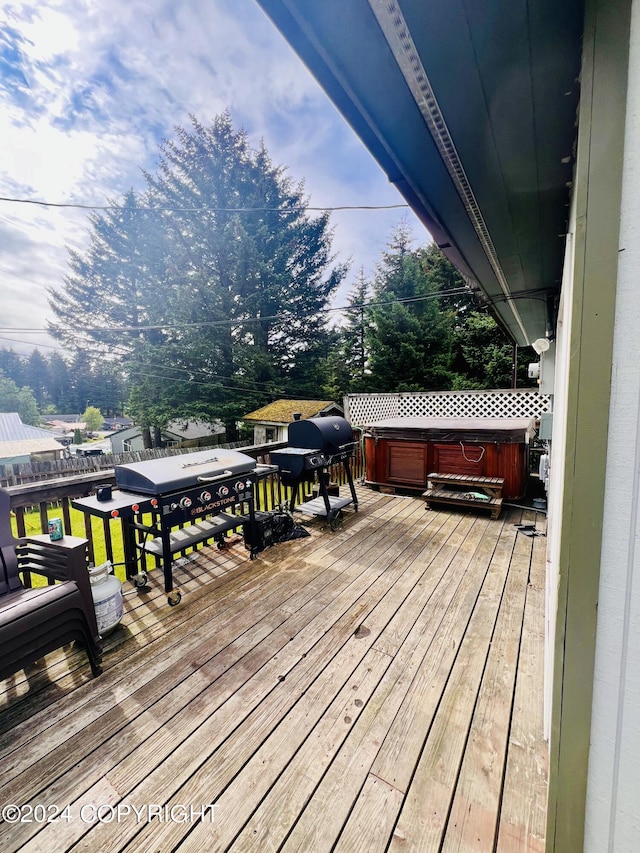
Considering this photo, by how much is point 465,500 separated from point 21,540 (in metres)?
4.19

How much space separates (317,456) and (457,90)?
3.25 meters

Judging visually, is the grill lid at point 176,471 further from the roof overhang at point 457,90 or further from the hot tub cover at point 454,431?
the hot tub cover at point 454,431

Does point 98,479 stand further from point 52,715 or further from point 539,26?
point 539,26

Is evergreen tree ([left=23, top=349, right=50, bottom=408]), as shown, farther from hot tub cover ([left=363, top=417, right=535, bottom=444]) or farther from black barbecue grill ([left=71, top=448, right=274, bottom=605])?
black barbecue grill ([left=71, top=448, right=274, bottom=605])

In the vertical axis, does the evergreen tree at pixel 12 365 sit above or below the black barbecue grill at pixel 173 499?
above

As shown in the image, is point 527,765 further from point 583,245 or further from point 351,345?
point 351,345

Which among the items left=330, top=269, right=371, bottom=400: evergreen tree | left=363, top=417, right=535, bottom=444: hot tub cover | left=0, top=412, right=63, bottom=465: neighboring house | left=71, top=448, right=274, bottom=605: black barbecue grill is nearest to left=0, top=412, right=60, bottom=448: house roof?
left=0, top=412, right=63, bottom=465: neighboring house

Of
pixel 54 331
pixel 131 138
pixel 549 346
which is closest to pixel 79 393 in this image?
pixel 54 331

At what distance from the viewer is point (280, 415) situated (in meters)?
13.4

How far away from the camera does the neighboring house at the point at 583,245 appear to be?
688 mm

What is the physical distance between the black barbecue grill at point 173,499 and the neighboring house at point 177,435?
46.1ft

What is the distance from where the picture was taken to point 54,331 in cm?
1744

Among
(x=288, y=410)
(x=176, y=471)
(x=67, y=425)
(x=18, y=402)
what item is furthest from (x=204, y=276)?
(x=67, y=425)

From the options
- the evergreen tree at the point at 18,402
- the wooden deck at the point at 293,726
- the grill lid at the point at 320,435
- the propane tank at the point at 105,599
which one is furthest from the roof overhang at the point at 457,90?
the evergreen tree at the point at 18,402
